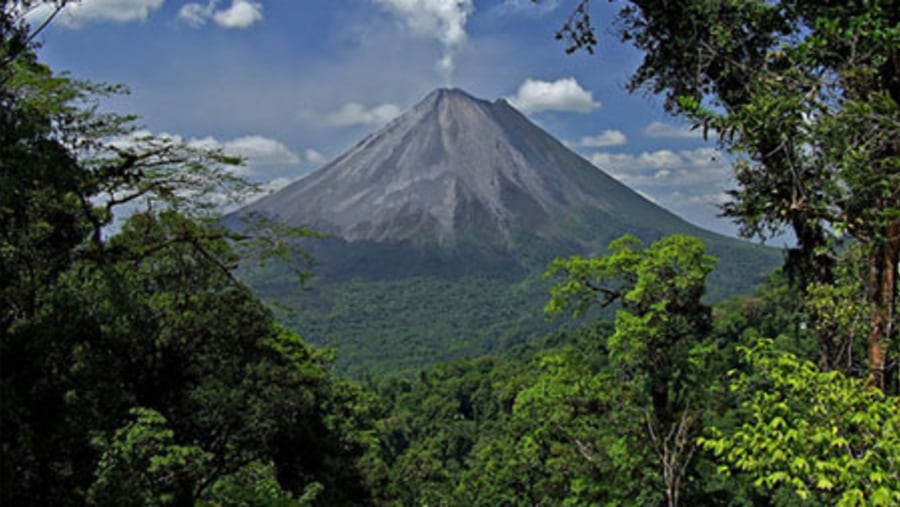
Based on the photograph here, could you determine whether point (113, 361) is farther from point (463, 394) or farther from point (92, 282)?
point (463, 394)

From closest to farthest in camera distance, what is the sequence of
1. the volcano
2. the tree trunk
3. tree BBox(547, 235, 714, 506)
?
the tree trunk → tree BBox(547, 235, 714, 506) → the volcano

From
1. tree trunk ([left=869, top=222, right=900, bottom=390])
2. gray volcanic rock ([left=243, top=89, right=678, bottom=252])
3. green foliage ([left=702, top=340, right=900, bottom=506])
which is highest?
gray volcanic rock ([left=243, top=89, right=678, bottom=252])

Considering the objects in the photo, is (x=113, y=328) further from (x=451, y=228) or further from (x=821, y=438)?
(x=451, y=228)

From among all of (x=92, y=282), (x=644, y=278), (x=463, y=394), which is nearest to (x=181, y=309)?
(x=92, y=282)

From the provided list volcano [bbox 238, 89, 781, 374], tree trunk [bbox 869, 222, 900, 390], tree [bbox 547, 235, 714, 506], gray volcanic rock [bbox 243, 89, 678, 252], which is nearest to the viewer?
tree trunk [bbox 869, 222, 900, 390]

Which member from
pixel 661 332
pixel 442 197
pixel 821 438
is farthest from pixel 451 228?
pixel 821 438

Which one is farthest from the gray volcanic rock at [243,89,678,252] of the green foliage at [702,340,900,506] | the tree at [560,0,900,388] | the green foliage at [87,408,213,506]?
the green foliage at [702,340,900,506]

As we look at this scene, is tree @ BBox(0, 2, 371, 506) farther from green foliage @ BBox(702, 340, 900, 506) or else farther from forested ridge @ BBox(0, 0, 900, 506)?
green foliage @ BBox(702, 340, 900, 506)

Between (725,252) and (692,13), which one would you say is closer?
(692,13)
